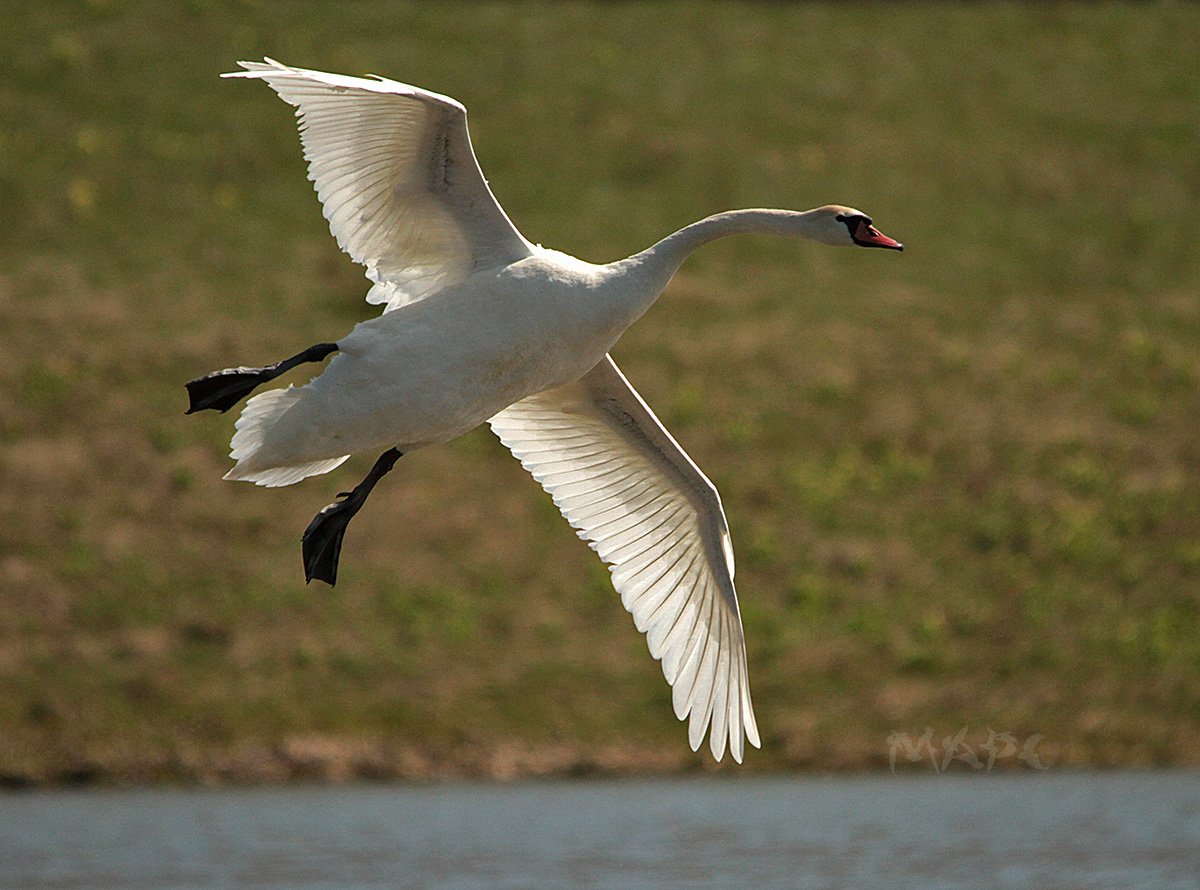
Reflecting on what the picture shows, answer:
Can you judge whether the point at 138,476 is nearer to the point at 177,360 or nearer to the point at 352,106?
the point at 177,360

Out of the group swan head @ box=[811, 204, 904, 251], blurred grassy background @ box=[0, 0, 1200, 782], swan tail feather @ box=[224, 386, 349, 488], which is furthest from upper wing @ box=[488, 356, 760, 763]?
blurred grassy background @ box=[0, 0, 1200, 782]

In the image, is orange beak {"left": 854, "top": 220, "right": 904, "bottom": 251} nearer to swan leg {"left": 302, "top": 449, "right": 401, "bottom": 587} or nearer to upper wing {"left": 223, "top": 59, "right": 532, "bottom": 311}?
upper wing {"left": 223, "top": 59, "right": 532, "bottom": 311}

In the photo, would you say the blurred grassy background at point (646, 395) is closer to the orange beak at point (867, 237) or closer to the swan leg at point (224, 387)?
the swan leg at point (224, 387)

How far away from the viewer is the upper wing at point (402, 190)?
26.1 ft

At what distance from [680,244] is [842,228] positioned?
831 millimetres

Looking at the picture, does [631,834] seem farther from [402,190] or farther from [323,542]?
[402,190]

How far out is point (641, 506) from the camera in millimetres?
9570

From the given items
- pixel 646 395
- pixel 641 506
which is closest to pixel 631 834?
pixel 641 506

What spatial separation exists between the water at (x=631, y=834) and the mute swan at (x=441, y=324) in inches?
106

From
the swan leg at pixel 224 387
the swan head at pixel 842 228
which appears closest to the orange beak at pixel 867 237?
the swan head at pixel 842 228

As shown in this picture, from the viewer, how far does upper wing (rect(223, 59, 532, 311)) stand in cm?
795

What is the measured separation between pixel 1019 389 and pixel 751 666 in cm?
610

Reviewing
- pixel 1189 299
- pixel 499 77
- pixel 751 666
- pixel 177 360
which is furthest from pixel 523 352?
pixel 499 77

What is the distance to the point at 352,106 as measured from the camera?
7934 millimetres
